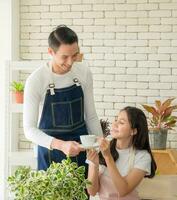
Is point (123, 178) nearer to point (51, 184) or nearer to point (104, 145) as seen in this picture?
point (104, 145)

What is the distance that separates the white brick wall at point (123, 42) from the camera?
3396 millimetres

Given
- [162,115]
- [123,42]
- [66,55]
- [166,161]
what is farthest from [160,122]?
[66,55]

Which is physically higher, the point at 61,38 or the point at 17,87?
the point at 61,38

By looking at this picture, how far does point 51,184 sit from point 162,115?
1.94 metres

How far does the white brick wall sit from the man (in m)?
1.28

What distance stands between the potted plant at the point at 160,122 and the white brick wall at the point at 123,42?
0.25m

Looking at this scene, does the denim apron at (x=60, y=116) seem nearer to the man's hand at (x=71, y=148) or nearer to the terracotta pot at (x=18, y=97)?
the man's hand at (x=71, y=148)

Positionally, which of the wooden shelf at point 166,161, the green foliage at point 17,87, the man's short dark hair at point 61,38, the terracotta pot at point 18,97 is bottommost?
the wooden shelf at point 166,161

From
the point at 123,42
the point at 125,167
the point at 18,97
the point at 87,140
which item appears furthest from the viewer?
the point at 123,42

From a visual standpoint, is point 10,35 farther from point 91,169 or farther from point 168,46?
point 91,169

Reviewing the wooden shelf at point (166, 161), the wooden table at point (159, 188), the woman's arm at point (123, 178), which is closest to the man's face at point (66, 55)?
the woman's arm at point (123, 178)

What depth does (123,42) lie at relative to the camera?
347 centimetres

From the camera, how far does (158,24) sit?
340 centimetres

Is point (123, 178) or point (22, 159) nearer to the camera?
point (123, 178)
